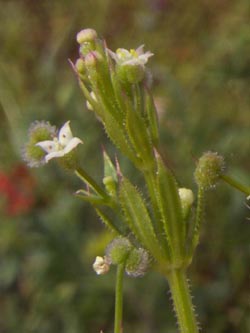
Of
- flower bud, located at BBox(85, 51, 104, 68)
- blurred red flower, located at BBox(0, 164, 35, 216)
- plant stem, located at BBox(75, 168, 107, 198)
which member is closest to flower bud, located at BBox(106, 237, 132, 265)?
plant stem, located at BBox(75, 168, 107, 198)

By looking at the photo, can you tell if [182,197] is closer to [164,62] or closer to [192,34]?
[164,62]

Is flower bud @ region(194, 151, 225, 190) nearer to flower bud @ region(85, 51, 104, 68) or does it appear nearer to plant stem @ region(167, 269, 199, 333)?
plant stem @ region(167, 269, 199, 333)

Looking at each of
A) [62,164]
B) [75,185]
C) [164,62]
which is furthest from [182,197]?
[164,62]

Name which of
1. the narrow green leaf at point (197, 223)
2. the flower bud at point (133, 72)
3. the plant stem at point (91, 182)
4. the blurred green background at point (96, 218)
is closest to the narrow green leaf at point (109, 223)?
the plant stem at point (91, 182)

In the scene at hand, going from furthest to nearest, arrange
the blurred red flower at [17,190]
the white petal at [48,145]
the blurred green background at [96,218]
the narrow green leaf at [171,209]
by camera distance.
→ the blurred red flower at [17,190] → the blurred green background at [96,218] → the white petal at [48,145] → the narrow green leaf at [171,209]

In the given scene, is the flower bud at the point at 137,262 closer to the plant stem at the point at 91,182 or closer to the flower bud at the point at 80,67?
the plant stem at the point at 91,182

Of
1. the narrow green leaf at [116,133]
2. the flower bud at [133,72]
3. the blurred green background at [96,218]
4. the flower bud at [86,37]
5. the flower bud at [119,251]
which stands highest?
the blurred green background at [96,218]
